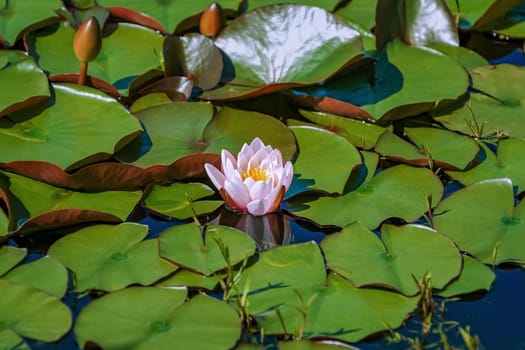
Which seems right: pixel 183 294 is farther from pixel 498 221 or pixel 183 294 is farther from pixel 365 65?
pixel 365 65

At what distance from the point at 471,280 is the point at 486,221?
0.31 m

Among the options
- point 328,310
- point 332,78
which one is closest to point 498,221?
point 328,310

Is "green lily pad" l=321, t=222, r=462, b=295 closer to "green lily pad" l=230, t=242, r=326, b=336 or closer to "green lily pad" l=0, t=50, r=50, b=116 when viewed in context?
"green lily pad" l=230, t=242, r=326, b=336

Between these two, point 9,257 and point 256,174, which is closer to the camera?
point 9,257

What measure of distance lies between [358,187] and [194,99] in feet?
2.77

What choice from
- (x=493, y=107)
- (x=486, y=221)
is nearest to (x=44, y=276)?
(x=486, y=221)

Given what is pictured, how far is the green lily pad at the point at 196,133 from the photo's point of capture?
3080 mm

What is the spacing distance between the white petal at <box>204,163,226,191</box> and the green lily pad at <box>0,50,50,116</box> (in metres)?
0.76

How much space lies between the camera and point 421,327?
2438 mm

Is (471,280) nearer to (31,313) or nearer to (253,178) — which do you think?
(253,178)

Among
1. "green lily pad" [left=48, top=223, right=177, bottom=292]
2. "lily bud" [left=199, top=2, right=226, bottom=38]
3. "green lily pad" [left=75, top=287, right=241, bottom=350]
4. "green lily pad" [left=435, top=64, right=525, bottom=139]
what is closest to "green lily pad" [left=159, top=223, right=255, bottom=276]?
"green lily pad" [left=48, top=223, right=177, bottom=292]

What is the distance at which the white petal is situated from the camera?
2850 millimetres

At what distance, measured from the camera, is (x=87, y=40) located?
3.27m

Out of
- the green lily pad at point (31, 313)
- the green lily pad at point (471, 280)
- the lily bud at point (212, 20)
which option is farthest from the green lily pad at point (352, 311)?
the lily bud at point (212, 20)
